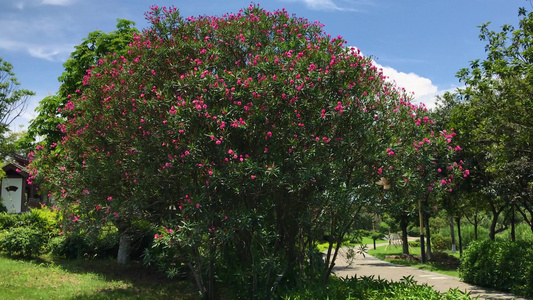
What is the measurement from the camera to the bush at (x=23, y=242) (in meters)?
16.8

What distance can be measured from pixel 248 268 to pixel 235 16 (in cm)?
557

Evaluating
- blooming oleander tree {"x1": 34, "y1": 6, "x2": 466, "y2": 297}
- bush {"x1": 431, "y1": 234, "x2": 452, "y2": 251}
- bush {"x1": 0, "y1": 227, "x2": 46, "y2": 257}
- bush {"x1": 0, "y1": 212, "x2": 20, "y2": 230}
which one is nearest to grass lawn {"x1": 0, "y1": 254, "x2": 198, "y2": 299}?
bush {"x1": 0, "y1": 227, "x2": 46, "y2": 257}

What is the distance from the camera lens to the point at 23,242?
55.0 ft

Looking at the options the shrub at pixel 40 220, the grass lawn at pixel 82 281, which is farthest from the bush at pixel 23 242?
the shrub at pixel 40 220

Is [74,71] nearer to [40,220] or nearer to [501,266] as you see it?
[40,220]

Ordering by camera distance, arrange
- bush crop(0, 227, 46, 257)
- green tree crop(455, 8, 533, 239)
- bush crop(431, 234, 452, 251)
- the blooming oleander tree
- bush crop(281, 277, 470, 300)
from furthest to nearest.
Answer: bush crop(431, 234, 452, 251)
bush crop(0, 227, 46, 257)
green tree crop(455, 8, 533, 239)
the blooming oleander tree
bush crop(281, 277, 470, 300)

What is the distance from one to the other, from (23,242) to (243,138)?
12.6 m

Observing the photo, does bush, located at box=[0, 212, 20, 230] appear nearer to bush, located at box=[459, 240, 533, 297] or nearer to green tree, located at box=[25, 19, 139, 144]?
green tree, located at box=[25, 19, 139, 144]

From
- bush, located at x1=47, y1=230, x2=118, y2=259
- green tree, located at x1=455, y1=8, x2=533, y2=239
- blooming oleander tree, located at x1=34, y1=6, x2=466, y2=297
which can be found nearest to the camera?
blooming oleander tree, located at x1=34, y1=6, x2=466, y2=297

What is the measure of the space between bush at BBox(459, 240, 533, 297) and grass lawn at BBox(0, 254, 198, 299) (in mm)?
9899

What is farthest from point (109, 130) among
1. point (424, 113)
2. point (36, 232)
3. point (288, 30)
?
point (36, 232)

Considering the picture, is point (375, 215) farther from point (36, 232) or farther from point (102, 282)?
point (36, 232)

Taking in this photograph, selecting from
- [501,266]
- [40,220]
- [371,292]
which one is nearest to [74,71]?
[40,220]

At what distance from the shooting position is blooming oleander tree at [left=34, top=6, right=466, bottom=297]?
774 centimetres
